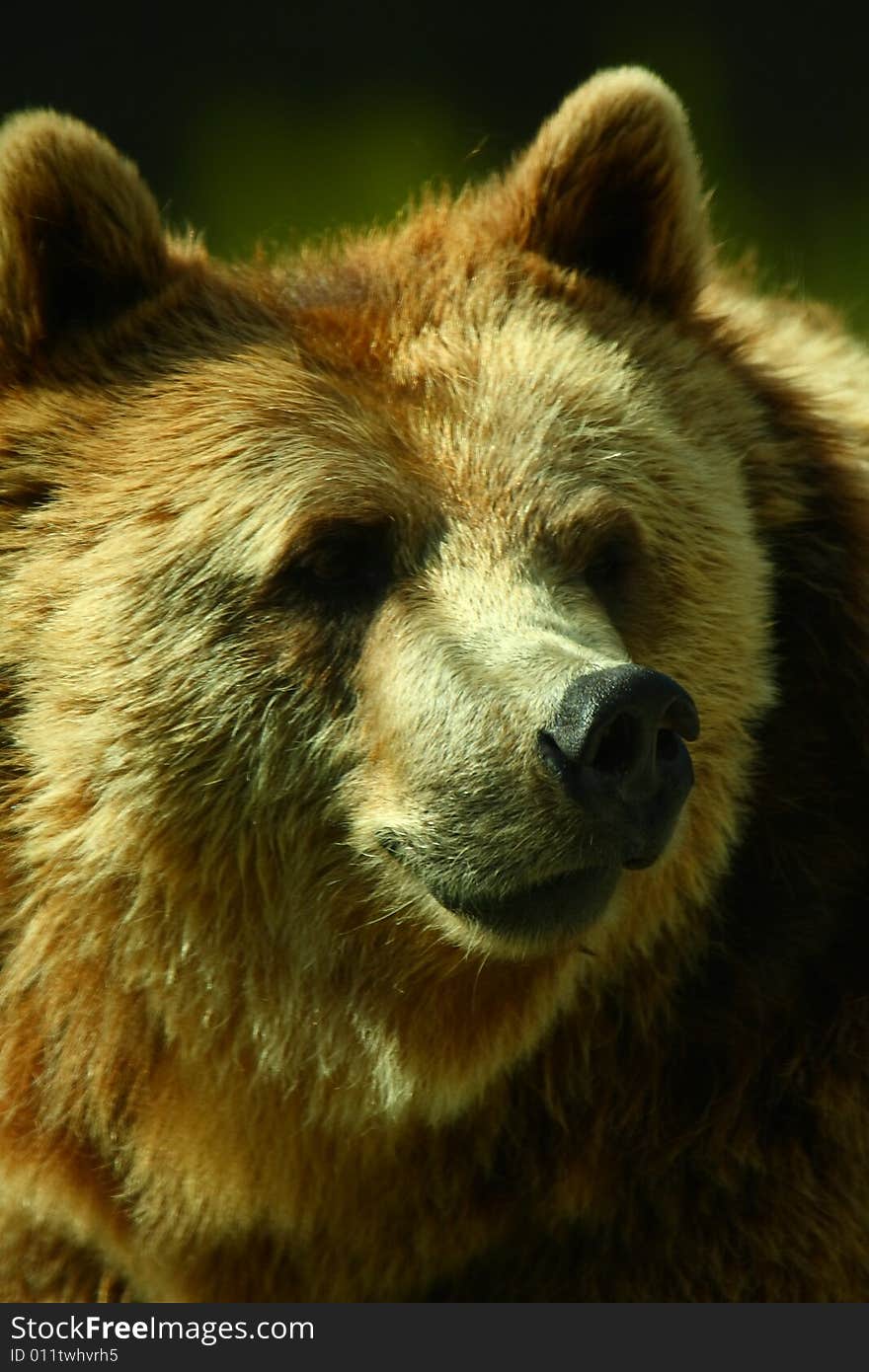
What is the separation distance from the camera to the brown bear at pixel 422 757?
331 centimetres

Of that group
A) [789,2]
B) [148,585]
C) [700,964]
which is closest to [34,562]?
[148,585]

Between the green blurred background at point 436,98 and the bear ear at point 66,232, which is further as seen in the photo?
the green blurred background at point 436,98

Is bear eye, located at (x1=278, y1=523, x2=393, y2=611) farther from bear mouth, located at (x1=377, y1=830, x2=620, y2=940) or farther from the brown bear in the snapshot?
bear mouth, located at (x1=377, y1=830, x2=620, y2=940)

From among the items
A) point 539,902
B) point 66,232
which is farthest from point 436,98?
point 539,902

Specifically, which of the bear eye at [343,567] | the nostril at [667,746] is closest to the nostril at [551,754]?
the nostril at [667,746]

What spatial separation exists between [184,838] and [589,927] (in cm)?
78

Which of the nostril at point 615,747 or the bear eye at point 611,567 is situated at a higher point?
the bear eye at point 611,567

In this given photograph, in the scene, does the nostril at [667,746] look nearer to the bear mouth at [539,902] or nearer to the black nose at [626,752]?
the black nose at [626,752]

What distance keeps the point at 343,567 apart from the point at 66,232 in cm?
94

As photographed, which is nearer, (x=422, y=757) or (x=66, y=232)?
(x=422, y=757)

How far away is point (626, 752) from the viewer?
293 cm

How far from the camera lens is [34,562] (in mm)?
3516

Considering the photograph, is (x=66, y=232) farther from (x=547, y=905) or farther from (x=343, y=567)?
(x=547, y=905)

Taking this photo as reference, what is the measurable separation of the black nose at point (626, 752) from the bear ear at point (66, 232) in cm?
145
